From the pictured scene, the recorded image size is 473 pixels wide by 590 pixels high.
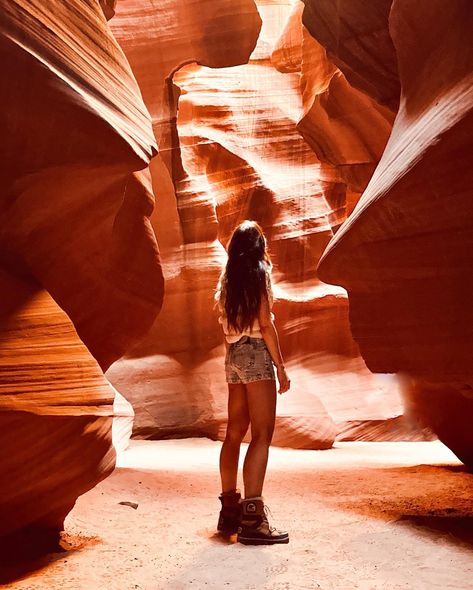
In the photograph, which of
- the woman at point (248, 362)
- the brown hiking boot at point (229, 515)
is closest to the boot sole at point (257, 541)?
the woman at point (248, 362)

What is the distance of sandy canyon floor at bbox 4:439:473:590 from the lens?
387cm

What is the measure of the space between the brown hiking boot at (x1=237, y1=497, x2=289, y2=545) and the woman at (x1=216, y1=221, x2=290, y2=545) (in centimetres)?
7

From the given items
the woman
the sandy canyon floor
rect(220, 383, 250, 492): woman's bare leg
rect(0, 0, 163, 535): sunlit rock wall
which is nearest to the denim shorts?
the woman

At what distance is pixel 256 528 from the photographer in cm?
460

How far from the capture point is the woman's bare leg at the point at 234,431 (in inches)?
196

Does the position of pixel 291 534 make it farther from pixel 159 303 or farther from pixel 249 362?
pixel 159 303

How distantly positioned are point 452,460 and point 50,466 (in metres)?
6.98

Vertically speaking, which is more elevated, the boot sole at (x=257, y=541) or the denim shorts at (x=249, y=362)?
the denim shorts at (x=249, y=362)

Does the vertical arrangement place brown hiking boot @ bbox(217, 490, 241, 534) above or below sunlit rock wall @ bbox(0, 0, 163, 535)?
below

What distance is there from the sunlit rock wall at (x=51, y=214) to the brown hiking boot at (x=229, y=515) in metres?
0.91

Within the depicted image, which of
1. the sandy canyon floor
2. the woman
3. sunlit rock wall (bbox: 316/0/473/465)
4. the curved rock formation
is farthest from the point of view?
the curved rock formation

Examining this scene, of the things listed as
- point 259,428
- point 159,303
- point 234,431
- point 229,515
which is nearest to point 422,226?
point 259,428

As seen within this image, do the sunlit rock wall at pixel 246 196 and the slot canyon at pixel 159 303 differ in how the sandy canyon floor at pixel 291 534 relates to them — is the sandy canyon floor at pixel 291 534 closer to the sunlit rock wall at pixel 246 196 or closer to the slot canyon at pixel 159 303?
the slot canyon at pixel 159 303

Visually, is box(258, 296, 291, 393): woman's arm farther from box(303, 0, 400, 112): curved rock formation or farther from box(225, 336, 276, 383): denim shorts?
box(303, 0, 400, 112): curved rock formation
